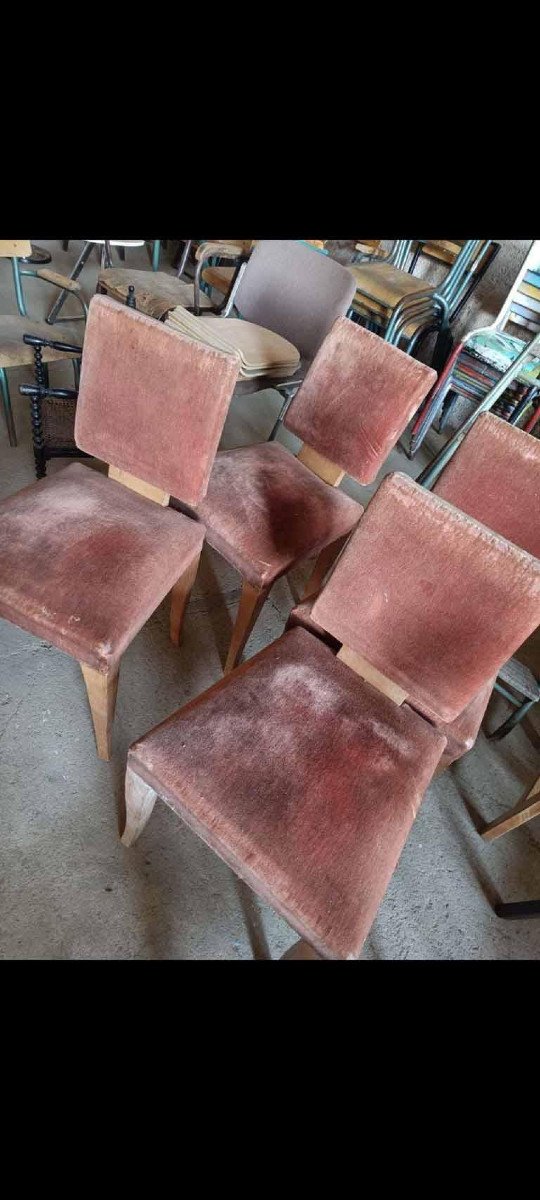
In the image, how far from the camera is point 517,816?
136 centimetres

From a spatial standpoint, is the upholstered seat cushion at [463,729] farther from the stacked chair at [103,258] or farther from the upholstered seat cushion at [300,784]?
the stacked chair at [103,258]

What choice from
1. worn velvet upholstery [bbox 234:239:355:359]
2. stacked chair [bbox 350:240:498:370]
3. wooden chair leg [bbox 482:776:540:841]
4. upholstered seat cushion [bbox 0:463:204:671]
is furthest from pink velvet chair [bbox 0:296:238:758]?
stacked chair [bbox 350:240:498:370]

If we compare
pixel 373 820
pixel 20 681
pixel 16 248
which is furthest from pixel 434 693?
pixel 16 248

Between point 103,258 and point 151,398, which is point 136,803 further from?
point 103,258

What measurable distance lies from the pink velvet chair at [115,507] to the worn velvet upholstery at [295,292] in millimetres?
1120

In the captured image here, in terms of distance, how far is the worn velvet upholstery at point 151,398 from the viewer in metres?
1.15

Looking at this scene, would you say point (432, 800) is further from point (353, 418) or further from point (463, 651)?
point (353, 418)

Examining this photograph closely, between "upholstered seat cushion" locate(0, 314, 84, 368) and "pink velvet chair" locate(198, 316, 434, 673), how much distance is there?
89 cm

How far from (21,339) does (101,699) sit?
1.54 m

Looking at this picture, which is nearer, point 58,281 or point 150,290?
point 58,281

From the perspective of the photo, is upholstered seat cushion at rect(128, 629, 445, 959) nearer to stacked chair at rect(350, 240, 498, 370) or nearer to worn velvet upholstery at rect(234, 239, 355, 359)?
worn velvet upholstery at rect(234, 239, 355, 359)

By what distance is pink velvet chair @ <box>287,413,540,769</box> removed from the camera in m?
1.31

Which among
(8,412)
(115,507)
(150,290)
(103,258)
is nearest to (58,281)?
(150,290)

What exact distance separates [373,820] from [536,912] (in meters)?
0.69
